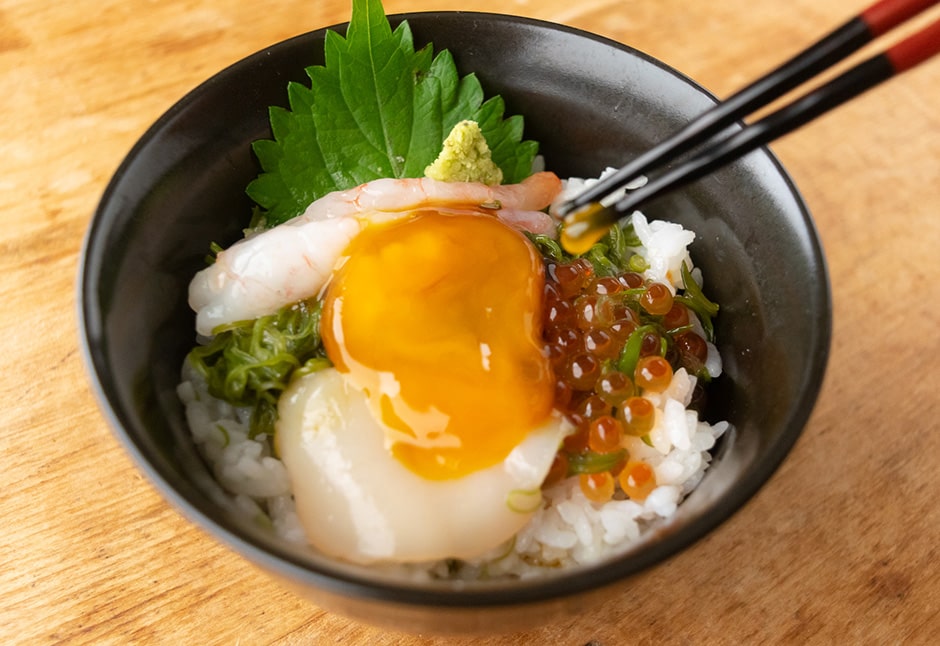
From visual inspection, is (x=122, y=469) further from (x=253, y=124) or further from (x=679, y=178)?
(x=679, y=178)

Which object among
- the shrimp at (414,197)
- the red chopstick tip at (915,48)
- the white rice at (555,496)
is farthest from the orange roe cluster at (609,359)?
the red chopstick tip at (915,48)

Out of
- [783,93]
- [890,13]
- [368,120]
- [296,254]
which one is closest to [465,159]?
[368,120]

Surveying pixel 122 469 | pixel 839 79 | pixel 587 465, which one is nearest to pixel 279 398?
pixel 122 469

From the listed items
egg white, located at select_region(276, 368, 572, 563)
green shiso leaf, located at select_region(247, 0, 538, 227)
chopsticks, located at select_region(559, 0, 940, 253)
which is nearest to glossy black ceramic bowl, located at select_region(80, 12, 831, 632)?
green shiso leaf, located at select_region(247, 0, 538, 227)

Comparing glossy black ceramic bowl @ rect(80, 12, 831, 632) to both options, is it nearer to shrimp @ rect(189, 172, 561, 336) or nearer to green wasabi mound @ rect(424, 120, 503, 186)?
shrimp @ rect(189, 172, 561, 336)

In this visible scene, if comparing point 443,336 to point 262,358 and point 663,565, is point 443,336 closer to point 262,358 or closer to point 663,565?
point 262,358

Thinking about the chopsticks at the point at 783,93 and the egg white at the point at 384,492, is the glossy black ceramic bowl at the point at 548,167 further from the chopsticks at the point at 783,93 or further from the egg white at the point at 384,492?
the chopsticks at the point at 783,93
